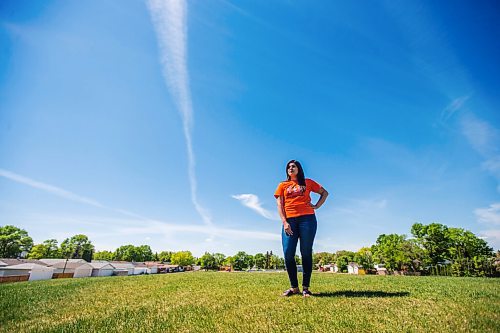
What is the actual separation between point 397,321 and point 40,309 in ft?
16.8

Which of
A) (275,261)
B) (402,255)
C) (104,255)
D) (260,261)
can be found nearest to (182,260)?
(260,261)

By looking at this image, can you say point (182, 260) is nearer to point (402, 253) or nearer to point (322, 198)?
point (402, 253)

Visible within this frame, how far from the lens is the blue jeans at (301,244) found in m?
4.28

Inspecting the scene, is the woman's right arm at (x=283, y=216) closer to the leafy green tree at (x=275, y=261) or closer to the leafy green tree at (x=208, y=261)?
the leafy green tree at (x=275, y=261)

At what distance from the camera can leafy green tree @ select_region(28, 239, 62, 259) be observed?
256 feet

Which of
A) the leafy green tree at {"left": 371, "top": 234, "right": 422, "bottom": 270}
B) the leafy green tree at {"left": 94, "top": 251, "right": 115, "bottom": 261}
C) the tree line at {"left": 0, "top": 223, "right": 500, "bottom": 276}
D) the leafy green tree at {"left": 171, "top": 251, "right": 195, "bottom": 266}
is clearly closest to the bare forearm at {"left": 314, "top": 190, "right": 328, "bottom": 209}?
the tree line at {"left": 0, "top": 223, "right": 500, "bottom": 276}

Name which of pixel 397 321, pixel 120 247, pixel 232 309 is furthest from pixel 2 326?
pixel 120 247

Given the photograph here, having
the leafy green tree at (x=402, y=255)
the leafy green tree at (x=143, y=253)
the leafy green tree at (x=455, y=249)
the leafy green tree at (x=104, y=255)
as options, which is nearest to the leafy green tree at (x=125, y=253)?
the leafy green tree at (x=143, y=253)

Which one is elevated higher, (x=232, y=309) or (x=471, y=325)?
(x=471, y=325)

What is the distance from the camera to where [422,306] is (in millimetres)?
3125

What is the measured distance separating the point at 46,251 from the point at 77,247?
10.5 m

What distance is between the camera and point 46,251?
269 ft

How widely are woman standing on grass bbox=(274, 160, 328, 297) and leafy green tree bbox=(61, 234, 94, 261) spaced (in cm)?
11036

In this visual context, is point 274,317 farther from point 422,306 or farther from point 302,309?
point 422,306
